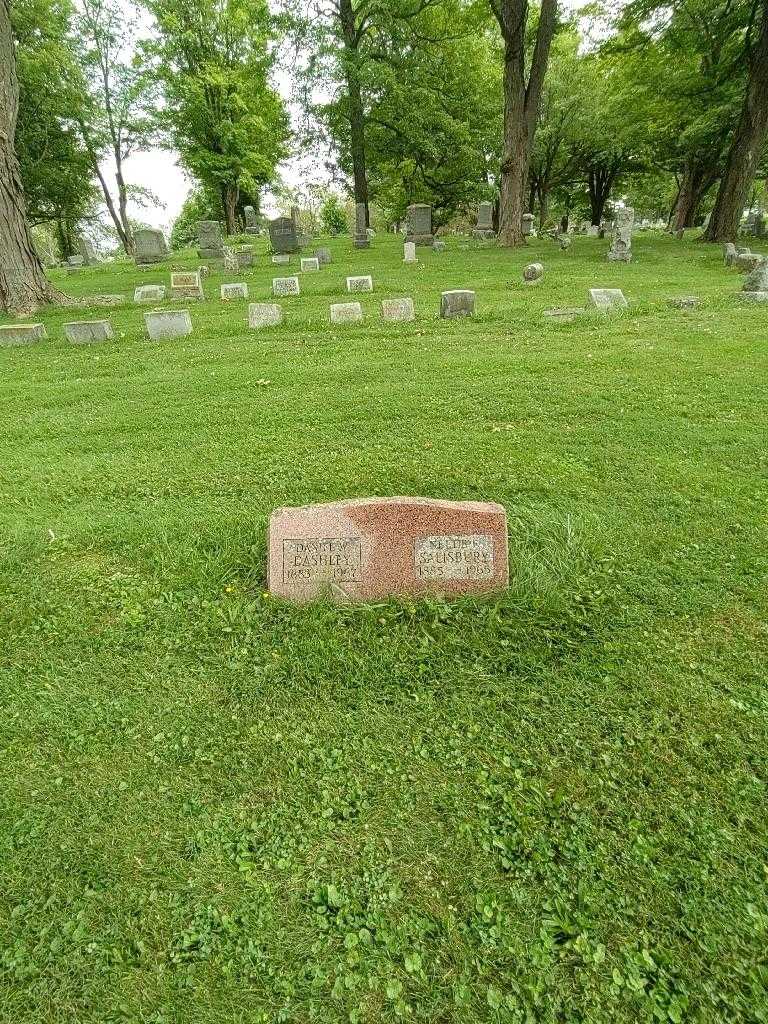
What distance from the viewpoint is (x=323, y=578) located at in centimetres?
306

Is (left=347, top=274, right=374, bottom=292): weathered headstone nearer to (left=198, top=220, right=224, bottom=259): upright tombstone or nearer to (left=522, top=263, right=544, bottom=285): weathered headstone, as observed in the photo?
(left=522, top=263, right=544, bottom=285): weathered headstone

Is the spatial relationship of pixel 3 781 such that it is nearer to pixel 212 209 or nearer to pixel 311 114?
pixel 311 114

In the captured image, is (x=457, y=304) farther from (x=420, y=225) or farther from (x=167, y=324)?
(x=420, y=225)

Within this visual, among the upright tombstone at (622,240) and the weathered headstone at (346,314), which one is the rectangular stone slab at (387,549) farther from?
the upright tombstone at (622,240)

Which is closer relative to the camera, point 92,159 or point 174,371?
point 174,371

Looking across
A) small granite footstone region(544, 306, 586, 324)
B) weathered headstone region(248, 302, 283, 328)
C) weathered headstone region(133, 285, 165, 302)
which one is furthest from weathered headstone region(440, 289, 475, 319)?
weathered headstone region(133, 285, 165, 302)

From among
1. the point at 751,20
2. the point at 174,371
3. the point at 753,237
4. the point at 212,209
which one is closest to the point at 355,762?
the point at 174,371

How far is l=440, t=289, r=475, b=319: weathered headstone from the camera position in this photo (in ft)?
29.1

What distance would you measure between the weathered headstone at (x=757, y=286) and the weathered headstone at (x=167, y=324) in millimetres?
10138

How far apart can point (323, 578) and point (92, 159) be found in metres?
29.7

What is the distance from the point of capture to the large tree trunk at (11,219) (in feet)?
33.9

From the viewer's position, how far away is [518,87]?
15.5 meters

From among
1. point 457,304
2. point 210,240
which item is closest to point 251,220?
point 210,240

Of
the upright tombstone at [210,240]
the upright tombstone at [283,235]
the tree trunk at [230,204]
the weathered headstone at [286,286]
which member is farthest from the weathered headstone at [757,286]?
the tree trunk at [230,204]
